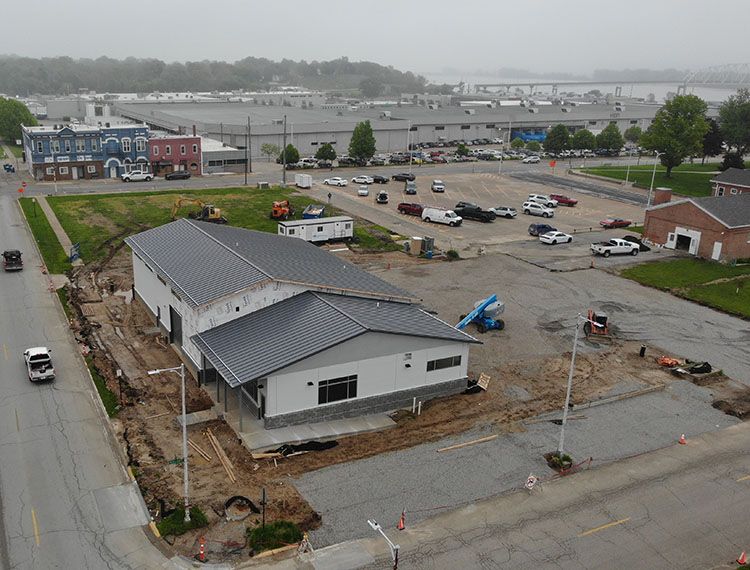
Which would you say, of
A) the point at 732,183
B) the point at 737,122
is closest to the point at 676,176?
the point at 737,122

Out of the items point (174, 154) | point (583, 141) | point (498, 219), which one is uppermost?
point (583, 141)

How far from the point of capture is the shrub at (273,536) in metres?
21.5

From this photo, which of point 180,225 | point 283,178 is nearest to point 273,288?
point 180,225

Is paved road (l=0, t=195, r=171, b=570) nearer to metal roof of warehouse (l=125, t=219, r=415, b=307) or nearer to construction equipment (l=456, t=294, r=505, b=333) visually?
metal roof of warehouse (l=125, t=219, r=415, b=307)

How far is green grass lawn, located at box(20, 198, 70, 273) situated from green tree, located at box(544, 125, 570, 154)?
86849 mm

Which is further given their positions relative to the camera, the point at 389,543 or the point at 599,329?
the point at 599,329

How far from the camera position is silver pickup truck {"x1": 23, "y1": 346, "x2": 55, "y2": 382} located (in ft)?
104

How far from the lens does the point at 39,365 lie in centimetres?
3225

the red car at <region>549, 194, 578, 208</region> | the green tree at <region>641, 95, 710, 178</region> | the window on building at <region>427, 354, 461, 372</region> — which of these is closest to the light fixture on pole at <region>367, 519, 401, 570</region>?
the window on building at <region>427, 354, 461, 372</region>

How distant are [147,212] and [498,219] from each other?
3515cm

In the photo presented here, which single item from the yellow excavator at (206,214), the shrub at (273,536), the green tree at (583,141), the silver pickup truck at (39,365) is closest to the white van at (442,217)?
the yellow excavator at (206,214)

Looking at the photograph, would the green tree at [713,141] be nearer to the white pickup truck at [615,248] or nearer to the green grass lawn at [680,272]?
the green grass lawn at [680,272]

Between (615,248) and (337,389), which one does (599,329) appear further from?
Result: (615,248)

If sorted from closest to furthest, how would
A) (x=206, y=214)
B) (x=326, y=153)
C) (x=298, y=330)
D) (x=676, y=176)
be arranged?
(x=298, y=330) < (x=206, y=214) < (x=326, y=153) < (x=676, y=176)
